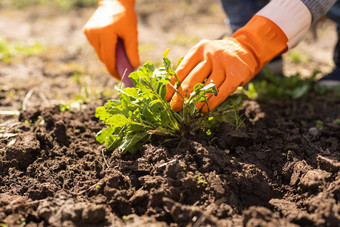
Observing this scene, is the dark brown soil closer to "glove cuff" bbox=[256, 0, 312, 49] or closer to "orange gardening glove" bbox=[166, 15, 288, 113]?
"orange gardening glove" bbox=[166, 15, 288, 113]

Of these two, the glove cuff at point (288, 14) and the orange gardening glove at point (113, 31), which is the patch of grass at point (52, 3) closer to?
the orange gardening glove at point (113, 31)

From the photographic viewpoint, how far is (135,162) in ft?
6.21

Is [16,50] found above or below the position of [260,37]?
below

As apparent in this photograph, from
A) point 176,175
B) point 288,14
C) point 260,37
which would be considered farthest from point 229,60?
point 176,175

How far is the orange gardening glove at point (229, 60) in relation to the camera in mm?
2037

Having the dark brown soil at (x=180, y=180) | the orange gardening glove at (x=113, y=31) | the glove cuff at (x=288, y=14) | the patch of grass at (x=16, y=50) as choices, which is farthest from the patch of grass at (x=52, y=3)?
the glove cuff at (x=288, y=14)

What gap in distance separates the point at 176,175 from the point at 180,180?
0.05 metres

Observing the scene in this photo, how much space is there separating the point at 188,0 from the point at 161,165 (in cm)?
561

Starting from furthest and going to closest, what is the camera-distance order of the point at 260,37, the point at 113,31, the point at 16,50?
the point at 16,50, the point at 113,31, the point at 260,37

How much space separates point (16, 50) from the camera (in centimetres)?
436

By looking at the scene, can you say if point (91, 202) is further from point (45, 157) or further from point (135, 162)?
point (45, 157)

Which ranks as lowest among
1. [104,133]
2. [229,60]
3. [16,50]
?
[104,133]

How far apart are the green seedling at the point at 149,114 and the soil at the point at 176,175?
0.23 feet

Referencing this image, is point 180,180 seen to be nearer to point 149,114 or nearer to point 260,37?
point 149,114
